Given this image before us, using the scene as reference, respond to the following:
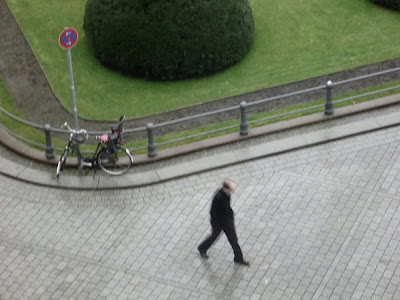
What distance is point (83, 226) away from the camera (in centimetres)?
1683

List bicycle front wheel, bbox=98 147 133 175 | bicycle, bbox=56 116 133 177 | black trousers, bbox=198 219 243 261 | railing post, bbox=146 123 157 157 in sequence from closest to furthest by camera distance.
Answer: black trousers, bbox=198 219 243 261, bicycle, bbox=56 116 133 177, bicycle front wheel, bbox=98 147 133 175, railing post, bbox=146 123 157 157

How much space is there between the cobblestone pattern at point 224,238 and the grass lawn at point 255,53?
9.89 ft

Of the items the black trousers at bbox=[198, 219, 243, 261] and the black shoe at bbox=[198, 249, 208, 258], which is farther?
the black shoe at bbox=[198, 249, 208, 258]

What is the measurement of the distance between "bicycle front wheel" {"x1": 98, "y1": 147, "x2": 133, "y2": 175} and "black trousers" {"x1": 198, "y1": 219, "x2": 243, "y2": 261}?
10.0 feet

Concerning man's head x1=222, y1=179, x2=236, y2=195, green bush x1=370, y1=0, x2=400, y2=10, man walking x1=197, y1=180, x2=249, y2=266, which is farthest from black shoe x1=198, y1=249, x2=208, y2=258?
green bush x1=370, y1=0, x2=400, y2=10

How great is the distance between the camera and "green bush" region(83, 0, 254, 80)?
20359 mm

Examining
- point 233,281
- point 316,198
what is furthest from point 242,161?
point 233,281

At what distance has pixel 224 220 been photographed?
15.2 m

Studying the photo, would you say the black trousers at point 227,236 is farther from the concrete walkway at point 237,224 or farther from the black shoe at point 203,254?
the concrete walkway at point 237,224

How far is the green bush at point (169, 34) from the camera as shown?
802 inches

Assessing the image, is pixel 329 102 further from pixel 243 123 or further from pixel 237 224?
pixel 237 224

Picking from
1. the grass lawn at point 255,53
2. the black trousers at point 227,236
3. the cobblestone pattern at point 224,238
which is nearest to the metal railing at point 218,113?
the cobblestone pattern at point 224,238

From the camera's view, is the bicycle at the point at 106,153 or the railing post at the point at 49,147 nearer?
the bicycle at the point at 106,153

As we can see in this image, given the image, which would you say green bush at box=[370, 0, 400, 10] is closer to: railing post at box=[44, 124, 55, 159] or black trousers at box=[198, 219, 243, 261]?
railing post at box=[44, 124, 55, 159]
